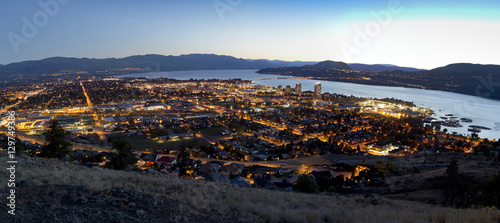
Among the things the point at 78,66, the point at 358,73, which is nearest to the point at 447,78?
the point at 358,73

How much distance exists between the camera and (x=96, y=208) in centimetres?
305

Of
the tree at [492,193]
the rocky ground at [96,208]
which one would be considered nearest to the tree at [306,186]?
the tree at [492,193]

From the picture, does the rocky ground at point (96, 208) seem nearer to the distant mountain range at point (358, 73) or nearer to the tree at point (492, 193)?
the tree at point (492, 193)

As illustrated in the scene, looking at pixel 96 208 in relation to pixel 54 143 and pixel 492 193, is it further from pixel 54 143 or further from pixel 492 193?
pixel 54 143

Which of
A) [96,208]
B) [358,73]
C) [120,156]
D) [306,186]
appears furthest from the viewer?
[358,73]

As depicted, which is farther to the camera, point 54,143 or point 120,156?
point 54,143

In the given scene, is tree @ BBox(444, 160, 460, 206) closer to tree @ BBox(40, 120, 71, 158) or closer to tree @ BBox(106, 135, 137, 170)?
tree @ BBox(106, 135, 137, 170)

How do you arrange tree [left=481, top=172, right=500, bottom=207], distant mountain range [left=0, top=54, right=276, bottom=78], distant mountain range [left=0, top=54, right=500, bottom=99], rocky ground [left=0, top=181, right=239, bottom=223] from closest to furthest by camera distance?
1. rocky ground [left=0, top=181, right=239, bottom=223]
2. tree [left=481, top=172, right=500, bottom=207]
3. distant mountain range [left=0, top=54, right=500, bottom=99]
4. distant mountain range [left=0, top=54, right=276, bottom=78]

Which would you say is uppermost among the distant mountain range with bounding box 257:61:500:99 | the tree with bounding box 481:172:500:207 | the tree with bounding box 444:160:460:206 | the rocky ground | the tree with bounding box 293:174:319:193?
the distant mountain range with bounding box 257:61:500:99

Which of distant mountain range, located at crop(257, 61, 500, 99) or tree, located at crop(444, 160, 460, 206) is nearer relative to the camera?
tree, located at crop(444, 160, 460, 206)

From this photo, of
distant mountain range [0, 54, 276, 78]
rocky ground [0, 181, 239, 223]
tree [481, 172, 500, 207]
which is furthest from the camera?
distant mountain range [0, 54, 276, 78]

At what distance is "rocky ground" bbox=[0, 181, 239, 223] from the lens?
9.04 feet

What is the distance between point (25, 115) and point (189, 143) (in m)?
26.8

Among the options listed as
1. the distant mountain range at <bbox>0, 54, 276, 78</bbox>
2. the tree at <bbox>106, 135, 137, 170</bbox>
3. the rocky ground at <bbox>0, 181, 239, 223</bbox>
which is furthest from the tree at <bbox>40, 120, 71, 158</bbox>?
the distant mountain range at <bbox>0, 54, 276, 78</bbox>
